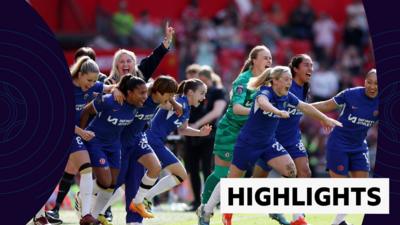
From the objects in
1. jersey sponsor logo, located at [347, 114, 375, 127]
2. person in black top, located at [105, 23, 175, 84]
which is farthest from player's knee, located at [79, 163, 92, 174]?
jersey sponsor logo, located at [347, 114, 375, 127]

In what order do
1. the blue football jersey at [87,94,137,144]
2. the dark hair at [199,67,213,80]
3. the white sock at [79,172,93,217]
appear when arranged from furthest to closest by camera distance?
the dark hair at [199,67,213,80]
the white sock at [79,172,93,217]
the blue football jersey at [87,94,137,144]

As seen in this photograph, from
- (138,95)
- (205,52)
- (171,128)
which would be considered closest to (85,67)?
(138,95)

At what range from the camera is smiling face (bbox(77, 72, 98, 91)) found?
12.3 meters

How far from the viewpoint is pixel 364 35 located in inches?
1098

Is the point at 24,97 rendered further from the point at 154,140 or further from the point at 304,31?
the point at 304,31

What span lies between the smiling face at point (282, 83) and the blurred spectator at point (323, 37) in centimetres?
1541

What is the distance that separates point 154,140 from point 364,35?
15.8m

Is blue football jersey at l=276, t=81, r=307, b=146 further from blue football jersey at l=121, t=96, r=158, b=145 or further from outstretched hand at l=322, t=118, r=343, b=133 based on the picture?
blue football jersey at l=121, t=96, r=158, b=145

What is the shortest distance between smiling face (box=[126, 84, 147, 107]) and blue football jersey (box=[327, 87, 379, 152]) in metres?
2.45

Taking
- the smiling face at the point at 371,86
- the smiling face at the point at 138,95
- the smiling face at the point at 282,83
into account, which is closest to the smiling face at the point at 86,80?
the smiling face at the point at 138,95

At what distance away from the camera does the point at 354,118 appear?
1268cm

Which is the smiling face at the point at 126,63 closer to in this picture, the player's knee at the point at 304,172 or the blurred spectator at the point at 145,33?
the player's knee at the point at 304,172

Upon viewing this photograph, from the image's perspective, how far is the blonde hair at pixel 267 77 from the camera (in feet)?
39.2

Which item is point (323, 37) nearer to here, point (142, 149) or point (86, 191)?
point (142, 149)
